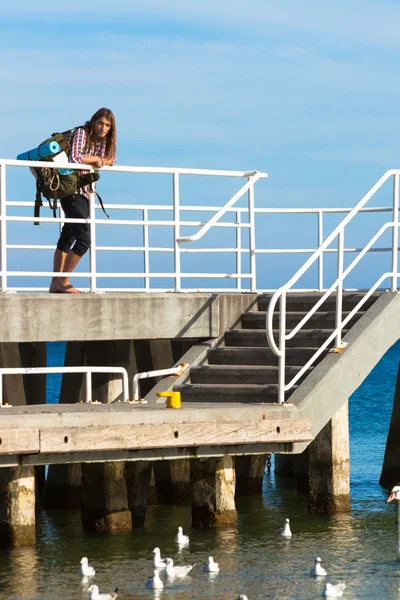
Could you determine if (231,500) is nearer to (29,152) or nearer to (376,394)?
(29,152)

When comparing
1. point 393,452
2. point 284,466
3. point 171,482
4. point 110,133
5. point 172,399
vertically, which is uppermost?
point 110,133

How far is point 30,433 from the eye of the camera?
39.8 ft

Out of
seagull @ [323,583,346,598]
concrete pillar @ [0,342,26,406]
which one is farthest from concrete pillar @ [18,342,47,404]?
seagull @ [323,583,346,598]

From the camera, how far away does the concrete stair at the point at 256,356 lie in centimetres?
1480

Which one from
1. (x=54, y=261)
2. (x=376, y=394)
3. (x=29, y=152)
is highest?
(x=29, y=152)

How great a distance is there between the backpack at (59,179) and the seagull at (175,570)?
4574 millimetres

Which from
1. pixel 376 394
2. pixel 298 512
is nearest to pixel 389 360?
pixel 376 394

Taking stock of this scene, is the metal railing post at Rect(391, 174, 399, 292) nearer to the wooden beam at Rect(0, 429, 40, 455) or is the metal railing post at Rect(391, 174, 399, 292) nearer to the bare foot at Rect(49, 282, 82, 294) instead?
the bare foot at Rect(49, 282, 82, 294)

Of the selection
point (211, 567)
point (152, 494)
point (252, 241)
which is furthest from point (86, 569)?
point (252, 241)

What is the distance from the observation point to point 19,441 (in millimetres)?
12094

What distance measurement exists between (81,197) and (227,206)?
1.65 m

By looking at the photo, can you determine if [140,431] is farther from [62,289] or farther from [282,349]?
[62,289]

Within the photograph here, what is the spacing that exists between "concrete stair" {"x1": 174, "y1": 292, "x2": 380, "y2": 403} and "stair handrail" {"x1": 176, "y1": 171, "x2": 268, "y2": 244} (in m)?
1.21

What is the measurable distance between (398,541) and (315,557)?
2.63 feet
